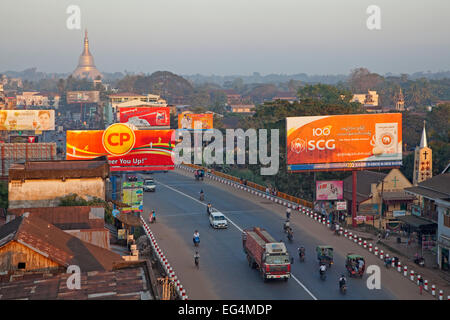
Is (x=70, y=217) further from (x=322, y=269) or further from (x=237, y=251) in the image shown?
(x=322, y=269)

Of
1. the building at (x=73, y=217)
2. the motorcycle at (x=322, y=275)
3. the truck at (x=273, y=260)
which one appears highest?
the building at (x=73, y=217)

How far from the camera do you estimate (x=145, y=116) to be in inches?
3831

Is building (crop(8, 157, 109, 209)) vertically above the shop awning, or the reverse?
building (crop(8, 157, 109, 209))

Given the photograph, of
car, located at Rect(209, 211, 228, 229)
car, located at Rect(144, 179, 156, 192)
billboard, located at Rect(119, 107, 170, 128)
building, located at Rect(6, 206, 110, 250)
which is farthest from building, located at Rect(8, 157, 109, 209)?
billboard, located at Rect(119, 107, 170, 128)

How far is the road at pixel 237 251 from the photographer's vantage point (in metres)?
29.9

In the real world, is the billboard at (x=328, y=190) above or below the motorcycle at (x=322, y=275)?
above

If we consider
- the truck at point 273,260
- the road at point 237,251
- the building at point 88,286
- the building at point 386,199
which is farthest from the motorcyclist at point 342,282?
the building at point 386,199

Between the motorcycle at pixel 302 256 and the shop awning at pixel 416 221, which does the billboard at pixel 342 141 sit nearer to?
the shop awning at pixel 416 221

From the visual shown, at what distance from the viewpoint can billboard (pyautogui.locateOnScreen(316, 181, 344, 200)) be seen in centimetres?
4756

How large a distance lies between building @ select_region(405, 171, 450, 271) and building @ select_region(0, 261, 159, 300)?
2278cm

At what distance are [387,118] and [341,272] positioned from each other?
1828cm

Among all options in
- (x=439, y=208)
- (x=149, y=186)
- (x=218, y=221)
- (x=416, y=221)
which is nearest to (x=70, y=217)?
(x=218, y=221)

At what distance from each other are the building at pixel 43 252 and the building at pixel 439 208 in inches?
864

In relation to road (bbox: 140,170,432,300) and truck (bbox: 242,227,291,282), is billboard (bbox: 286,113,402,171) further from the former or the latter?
truck (bbox: 242,227,291,282)
